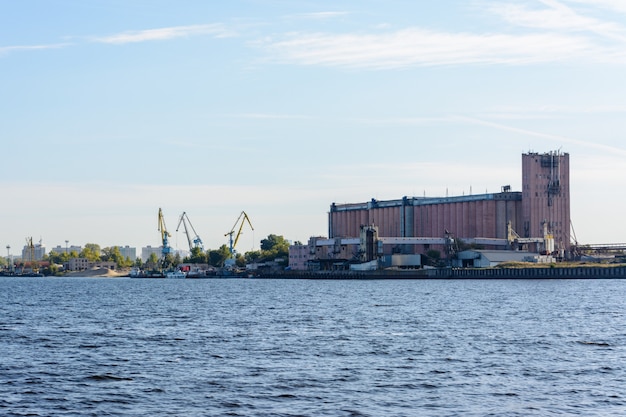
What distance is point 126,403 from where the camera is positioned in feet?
143

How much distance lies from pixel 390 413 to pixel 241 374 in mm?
12180

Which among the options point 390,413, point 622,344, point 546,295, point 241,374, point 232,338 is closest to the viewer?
point 390,413

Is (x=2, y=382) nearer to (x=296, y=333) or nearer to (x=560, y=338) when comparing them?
(x=296, y=333)

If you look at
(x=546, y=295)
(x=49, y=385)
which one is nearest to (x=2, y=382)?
(x=49, y=385)

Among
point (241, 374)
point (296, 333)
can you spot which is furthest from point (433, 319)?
point (241, 374)

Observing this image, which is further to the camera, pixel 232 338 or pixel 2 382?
pixel 232 338

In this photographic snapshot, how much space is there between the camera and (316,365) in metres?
54.7

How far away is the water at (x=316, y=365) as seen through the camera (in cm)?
4294

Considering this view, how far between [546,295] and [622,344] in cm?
7562

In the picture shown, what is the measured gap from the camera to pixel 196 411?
137ft

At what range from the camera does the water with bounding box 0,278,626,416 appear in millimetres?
42938

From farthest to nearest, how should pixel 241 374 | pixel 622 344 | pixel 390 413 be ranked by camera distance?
pixel 622 344 → pixel 241 374 → pixel 390 413

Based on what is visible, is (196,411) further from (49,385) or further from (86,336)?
(86,336)

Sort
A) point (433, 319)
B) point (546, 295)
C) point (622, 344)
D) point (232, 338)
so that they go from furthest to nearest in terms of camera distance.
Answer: point (546, 295) → point (433, 319) → point (232, 338) → point (622, 344)
